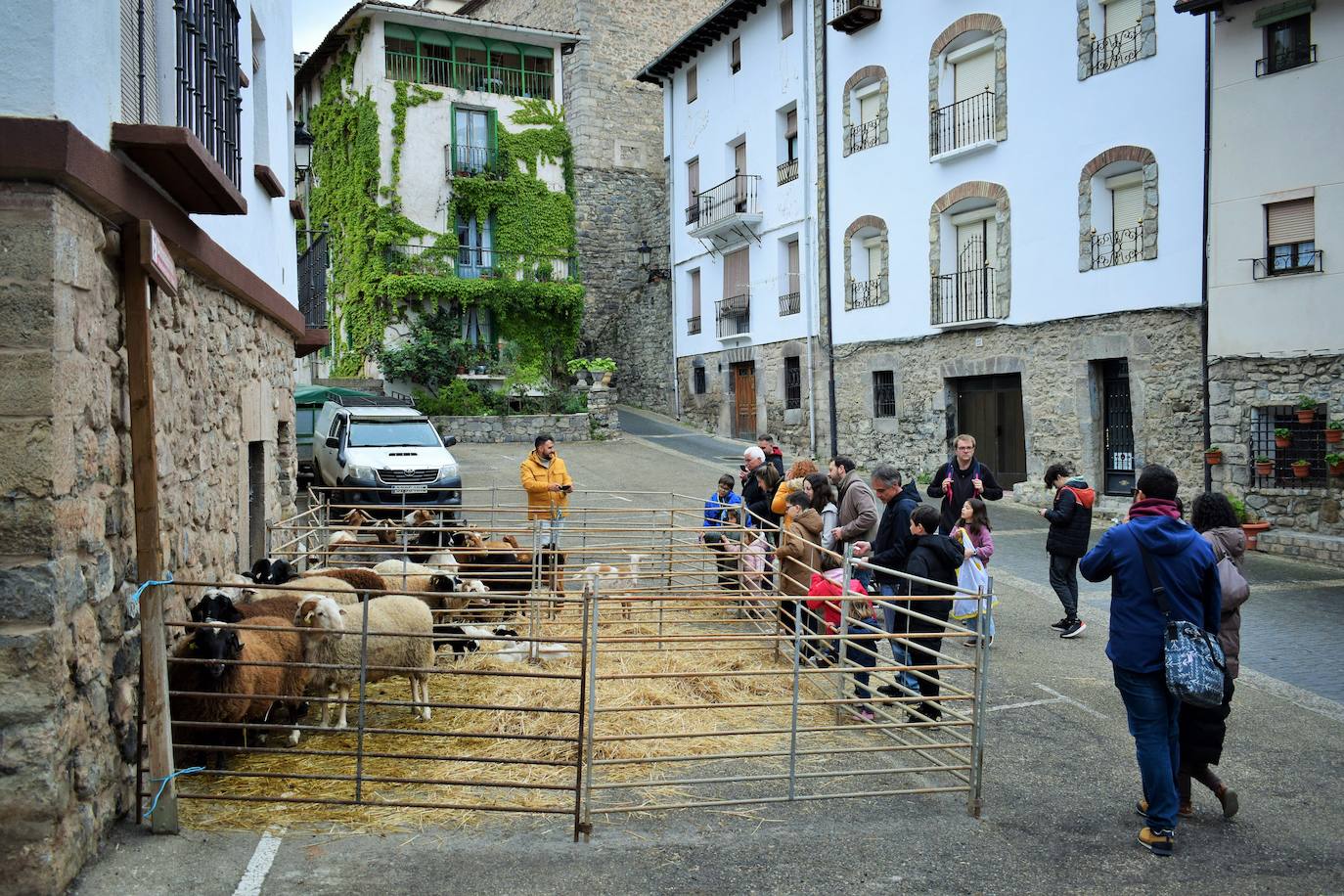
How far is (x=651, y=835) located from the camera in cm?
507

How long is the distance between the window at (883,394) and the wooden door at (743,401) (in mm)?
5056

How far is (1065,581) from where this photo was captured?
32.4 ft

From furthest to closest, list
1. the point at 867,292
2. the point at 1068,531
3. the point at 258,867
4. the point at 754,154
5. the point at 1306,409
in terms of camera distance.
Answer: the point at 754,154 < the point at 867,292 < the point at 1306,409 < the point at 1068,531 < the point at 258,867

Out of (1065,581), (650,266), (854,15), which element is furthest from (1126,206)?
(650,266)

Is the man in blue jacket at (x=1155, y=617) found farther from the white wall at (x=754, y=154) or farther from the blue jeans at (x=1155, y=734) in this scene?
the white wall at (x=754, y=154)

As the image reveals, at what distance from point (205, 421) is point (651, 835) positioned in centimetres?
412

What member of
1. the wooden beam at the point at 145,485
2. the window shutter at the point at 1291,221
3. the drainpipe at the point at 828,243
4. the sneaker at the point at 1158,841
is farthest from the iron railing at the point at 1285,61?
the wooden beam at the point at 145,485

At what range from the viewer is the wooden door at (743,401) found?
93.6 feet

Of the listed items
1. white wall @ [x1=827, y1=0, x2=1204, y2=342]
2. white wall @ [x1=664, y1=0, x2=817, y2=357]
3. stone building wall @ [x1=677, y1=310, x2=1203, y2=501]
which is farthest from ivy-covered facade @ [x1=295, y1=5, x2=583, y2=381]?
white wall @ [x1=827, y1=0, x2=1204, y2=342]

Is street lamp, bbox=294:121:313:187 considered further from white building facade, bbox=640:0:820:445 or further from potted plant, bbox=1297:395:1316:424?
white building facade, bbox=640:0:820:445

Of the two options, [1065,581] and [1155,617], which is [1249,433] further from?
[1155,617]

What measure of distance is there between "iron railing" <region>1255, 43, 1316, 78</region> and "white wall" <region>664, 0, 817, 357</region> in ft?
37.2

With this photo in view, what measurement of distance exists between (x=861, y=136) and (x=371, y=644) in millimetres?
20104

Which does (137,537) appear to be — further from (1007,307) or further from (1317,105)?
(1007,307)
